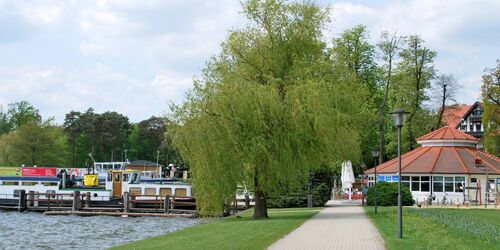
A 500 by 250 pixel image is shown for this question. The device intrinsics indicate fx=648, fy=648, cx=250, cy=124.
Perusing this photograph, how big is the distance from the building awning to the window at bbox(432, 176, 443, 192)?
2.82 ft

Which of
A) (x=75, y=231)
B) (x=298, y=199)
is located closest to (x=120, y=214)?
(x=298, y=199)

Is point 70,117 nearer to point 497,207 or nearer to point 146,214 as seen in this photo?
point 146,214

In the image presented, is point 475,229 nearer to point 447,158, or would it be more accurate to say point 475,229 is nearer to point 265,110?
point 265,110

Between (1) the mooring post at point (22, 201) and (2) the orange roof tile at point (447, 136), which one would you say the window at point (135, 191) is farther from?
(2) the orange roof tile at point (447, 136)

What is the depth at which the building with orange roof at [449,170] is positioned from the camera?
1978 inches

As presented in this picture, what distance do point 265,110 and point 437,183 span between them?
82.3ft

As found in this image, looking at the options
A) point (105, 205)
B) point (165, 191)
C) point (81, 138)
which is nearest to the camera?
point (105, 205)

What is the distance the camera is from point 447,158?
52719 mm

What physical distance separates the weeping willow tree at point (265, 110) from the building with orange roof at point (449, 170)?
18.4m

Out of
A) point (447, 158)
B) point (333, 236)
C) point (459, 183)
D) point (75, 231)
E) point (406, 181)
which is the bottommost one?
point (75, 231)

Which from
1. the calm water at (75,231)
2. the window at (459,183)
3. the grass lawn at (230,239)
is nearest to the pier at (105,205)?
the calm water at (75,231)

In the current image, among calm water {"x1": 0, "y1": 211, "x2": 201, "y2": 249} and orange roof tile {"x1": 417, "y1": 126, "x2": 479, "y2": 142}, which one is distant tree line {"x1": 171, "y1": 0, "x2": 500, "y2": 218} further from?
orange roof tile {"x1": 417, "y1": 126, "x2": 479, "y2": 142}

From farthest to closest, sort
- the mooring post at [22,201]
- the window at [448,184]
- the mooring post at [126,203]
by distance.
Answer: the mooring post at [22,201] < the mooring post at [126,203] < the window at [448,184]

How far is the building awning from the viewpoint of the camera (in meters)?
51.0
